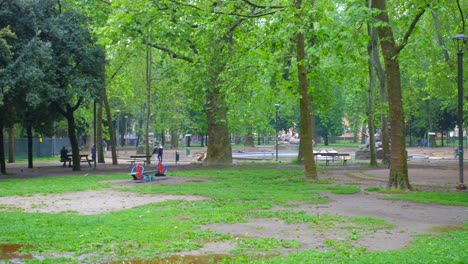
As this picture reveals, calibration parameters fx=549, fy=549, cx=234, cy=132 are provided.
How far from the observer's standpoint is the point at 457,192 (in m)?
16.4

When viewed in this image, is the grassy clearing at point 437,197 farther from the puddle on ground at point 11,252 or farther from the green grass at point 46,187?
the green grass at point 46,187

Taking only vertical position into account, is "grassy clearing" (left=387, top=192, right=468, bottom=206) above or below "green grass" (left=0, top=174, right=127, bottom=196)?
below

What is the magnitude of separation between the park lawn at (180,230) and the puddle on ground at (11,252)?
19cm

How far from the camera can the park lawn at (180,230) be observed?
7879 millimetres

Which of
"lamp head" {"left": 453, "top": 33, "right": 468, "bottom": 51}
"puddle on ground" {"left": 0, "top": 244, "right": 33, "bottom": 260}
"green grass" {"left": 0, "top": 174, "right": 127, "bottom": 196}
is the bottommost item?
"puddle on ground" {"left": 0, "top": 244, "right": 33, "bottom": 260}

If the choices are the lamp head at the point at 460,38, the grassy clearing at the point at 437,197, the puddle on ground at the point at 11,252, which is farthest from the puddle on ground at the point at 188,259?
the lamp head at the point at 460,38

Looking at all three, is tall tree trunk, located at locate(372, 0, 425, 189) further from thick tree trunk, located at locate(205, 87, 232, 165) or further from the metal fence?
the metal fence

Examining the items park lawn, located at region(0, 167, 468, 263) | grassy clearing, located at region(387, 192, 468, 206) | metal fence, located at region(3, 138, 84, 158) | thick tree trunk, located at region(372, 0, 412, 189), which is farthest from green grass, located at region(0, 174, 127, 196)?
metal fence, located at region(3, 138, 84, 158)

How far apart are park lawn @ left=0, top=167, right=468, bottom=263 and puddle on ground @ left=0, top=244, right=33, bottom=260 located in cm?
19

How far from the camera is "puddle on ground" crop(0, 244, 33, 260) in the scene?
313 inches

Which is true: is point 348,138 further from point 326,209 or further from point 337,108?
point 326,209

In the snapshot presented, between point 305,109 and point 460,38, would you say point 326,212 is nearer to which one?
point 305,109

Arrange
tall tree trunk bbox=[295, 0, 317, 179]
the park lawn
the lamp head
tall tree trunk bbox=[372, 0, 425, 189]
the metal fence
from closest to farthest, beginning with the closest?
the park lawn < tall tree trunk bbox=[372, 0, 425, 189] < the lamp head < tall tree trunk bbox=[295, 0, 317, 179] < the metal fence

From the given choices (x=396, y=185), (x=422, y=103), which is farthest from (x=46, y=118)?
(x=422, y=103)
